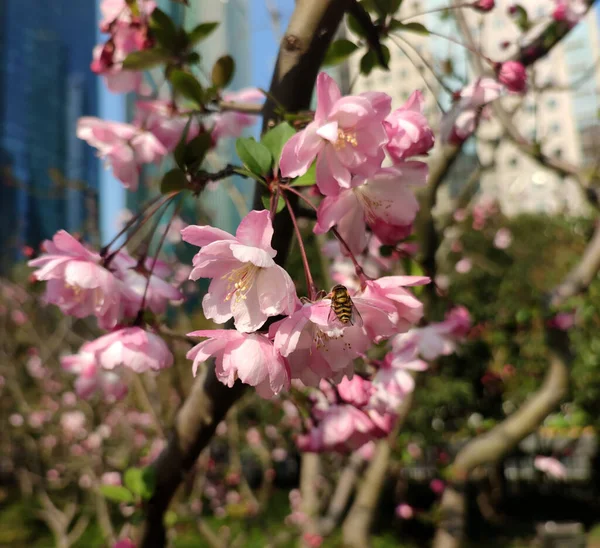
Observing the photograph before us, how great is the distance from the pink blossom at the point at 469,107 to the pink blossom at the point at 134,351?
0.58 metres

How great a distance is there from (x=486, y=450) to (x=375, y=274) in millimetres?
1370

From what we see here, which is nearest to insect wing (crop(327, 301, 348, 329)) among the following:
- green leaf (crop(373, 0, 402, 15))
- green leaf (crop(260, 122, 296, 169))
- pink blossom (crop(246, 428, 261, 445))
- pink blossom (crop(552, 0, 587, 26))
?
green leaf (crop(260, 122, 296, 169))

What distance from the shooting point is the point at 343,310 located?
585 millimetres

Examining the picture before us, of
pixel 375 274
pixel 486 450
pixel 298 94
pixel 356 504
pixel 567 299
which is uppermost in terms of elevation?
pixel 298 94

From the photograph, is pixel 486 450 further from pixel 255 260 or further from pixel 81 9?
pixel 81 9

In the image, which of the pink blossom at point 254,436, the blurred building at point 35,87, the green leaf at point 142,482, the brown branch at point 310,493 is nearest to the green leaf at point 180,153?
the green leaf at point 142,482

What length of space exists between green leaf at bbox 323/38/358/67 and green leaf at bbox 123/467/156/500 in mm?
791

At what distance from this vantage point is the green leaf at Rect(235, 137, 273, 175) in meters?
0.65

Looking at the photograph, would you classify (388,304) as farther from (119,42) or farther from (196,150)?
(119,42)

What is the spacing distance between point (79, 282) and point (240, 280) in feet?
0.84

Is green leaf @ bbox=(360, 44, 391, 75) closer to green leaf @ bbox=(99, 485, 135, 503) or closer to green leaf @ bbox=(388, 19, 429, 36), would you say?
green leaf @ bbox=(388, 19, 429, 36)

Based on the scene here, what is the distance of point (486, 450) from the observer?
2246 millimetres

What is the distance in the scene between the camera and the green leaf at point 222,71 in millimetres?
954

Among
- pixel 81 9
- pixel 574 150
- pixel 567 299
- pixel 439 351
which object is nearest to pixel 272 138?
pixel 439 351
